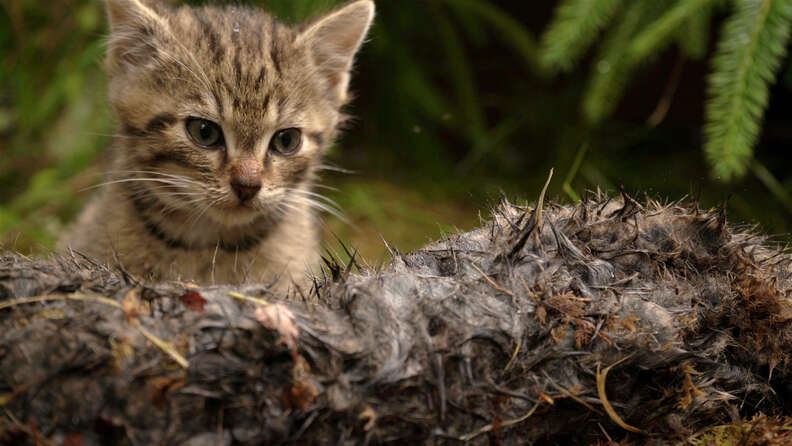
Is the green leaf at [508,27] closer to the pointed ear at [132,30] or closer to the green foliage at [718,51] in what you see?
the green foliage at [718,51]

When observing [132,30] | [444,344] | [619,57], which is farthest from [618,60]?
[444,344]

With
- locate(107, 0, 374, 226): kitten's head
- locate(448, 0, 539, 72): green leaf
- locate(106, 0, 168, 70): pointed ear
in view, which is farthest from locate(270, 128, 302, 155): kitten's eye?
locate(448, 0, 539, 72): green leaf

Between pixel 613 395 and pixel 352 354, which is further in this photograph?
pixel 613 395

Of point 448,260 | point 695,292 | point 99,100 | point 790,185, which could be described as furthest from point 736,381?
point 99,100

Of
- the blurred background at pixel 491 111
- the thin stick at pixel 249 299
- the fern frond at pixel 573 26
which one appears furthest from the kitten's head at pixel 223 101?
the thin stick at pixel 249 299

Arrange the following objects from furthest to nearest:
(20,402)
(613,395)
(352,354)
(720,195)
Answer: (720,195) → (613,395) → (352,354) → (20,402)

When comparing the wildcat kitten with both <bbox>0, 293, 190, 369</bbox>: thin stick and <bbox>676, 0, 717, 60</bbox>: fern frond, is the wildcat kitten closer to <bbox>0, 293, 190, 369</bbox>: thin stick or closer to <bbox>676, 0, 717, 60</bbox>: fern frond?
<bbox>0, 293, 190, 369</bbox>: thin stick

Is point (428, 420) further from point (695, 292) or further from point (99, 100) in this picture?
point (99, 100)
